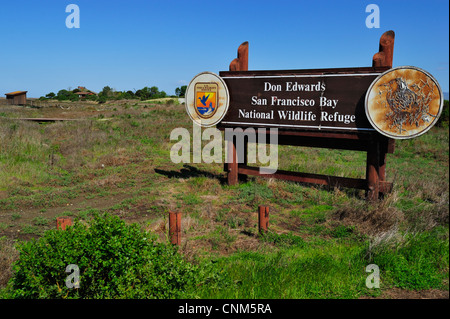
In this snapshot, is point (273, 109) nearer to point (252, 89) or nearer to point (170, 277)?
point (252, 89)

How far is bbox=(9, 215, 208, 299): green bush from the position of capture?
12.7 feet

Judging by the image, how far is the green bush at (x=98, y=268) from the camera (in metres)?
3.88

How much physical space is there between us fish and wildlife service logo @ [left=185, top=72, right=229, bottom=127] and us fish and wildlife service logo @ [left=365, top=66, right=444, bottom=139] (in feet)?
12.8

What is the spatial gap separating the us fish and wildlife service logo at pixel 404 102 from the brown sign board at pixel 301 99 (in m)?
0.35

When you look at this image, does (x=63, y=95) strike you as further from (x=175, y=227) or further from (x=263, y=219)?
(x=175, y=227)

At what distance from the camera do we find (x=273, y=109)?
9633mm

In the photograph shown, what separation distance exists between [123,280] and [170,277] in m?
0.49

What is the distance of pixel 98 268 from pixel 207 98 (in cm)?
724

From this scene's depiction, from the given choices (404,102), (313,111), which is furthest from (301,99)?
(404,102)
